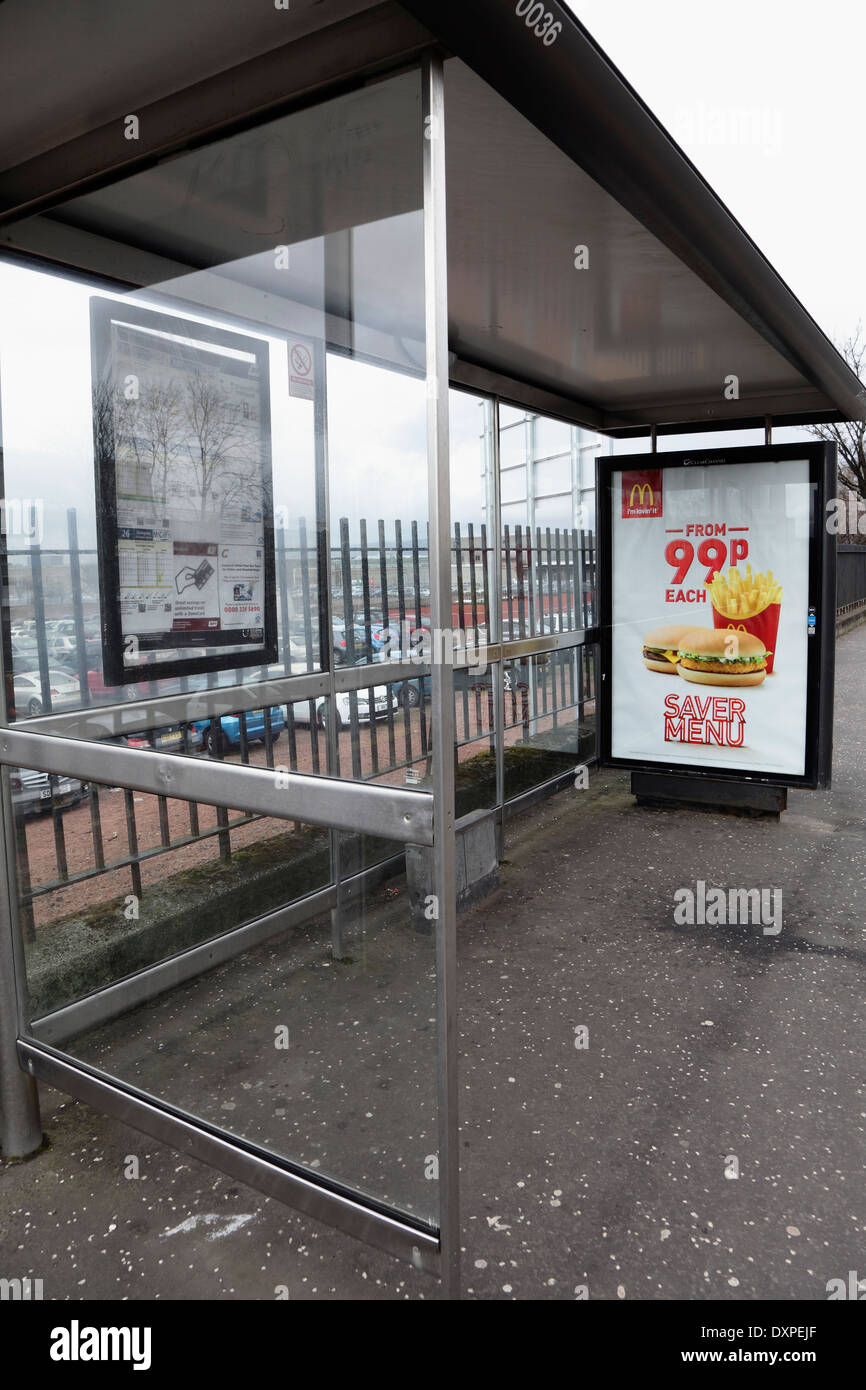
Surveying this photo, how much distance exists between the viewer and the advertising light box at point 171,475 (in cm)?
253

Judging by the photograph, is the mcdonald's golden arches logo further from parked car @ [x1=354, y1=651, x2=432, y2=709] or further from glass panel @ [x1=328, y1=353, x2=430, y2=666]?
parked car @ [x1=354, y1=651, x2=432, y2=709]

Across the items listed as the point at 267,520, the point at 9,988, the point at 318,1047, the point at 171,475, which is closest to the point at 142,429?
the point at 171,475

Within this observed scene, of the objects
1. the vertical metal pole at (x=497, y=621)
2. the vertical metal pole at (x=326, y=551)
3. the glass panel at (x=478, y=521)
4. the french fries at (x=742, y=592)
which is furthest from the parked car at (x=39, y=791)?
the french fries at (x=742, y=592)

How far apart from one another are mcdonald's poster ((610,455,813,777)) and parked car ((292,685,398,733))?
353 centimetres

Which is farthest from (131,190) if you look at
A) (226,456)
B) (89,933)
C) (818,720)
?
(818,720)

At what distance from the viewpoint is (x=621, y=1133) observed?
262cm

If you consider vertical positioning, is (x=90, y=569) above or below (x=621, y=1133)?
above

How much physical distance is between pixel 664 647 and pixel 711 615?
1.18 ft

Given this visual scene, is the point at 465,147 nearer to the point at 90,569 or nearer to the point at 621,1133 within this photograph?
the point at 90,569

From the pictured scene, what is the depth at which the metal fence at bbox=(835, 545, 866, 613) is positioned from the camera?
1911cm

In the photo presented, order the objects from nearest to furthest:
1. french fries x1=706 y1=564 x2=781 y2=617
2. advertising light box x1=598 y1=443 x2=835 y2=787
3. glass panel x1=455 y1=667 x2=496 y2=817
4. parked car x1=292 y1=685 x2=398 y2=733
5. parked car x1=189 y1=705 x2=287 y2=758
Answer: parked car x1=292 y1=685 x2=398 y2=733, parked car x1=189 y1=705 x2=287 y2=758, glass panel x1=455 y1=667 x2=496 y2=817, advertising light box x1=598 y1=443 x2=835 y2=787, french fries x1=706 y1=564 x2=781 y2=617

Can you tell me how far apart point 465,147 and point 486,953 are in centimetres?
285

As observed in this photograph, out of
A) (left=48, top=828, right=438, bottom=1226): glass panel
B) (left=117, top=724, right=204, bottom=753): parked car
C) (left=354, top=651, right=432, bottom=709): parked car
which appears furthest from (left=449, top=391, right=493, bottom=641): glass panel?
(left=48, top=828, right=438, bottom=1226): glass panel
